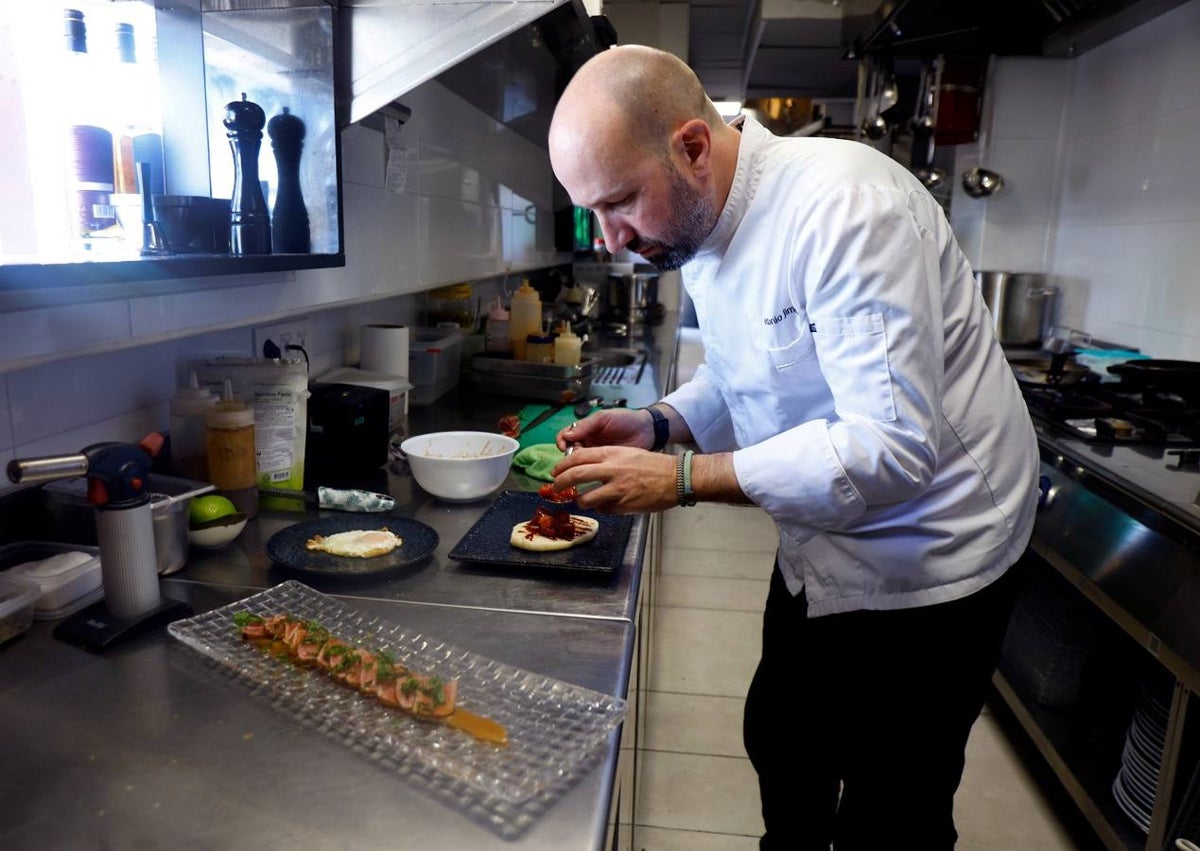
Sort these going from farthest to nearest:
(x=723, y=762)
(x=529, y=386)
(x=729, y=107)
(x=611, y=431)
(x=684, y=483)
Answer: (x=729, y=107) → (x=529, y=386) → (x=723, y=762) → (x=611, y=431) → (x=684, y=483)

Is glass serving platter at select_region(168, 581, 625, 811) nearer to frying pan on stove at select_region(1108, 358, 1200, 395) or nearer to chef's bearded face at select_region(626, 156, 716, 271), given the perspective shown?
chef's bearded face at select_region(626, 156, 716, 271)

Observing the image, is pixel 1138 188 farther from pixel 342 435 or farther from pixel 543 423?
pixel 342 435

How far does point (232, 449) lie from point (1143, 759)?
184 cm

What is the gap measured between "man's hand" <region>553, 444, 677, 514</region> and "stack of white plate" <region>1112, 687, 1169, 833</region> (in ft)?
4.09

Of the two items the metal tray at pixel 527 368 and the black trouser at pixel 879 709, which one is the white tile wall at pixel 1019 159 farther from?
the black trouser at pixel 879 709

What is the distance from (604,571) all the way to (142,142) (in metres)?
1.00

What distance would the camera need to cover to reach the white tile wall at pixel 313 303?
111cm

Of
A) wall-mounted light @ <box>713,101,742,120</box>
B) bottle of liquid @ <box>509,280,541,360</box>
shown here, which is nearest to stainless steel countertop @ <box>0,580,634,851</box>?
bottle of liquid @ <box>509,280,541,360</box>

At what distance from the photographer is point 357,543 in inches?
46.8

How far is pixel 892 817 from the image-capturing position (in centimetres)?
139

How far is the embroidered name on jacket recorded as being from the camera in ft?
3.83

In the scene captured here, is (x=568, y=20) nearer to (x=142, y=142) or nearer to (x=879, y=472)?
(x=142, y=142)

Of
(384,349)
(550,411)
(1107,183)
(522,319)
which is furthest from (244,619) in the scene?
(1107,183)

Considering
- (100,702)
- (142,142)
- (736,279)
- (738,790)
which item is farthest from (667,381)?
(100,702)
